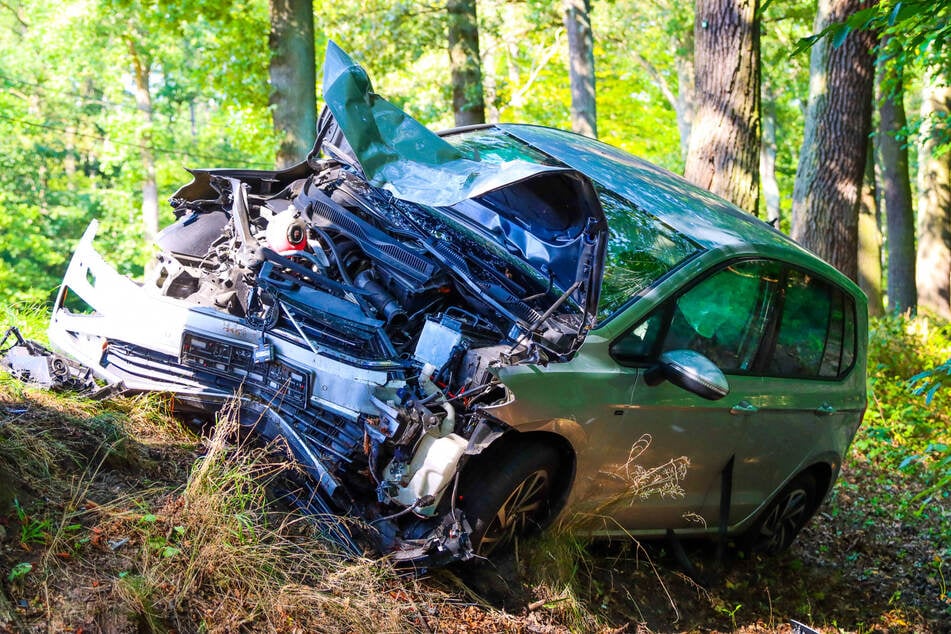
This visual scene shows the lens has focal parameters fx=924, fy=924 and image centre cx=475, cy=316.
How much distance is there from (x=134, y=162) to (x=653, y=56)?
17122 millimetres

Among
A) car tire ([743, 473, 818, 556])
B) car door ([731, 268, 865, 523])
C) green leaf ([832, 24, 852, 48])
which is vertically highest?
green leaf ([832, 24, 852, 48])

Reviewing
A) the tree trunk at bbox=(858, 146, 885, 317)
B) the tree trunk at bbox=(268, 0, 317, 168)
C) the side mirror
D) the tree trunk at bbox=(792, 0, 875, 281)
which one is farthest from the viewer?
the tree trunk at bbox=(858, 146, 885, 317)

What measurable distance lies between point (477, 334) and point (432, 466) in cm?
69

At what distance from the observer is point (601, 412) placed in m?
4.24

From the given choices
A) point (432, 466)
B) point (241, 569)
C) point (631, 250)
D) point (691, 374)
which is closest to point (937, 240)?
point (631, 250)

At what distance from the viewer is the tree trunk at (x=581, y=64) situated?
58.5ft

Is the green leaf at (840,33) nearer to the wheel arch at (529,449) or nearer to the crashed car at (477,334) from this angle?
the crashed car at (477,334)

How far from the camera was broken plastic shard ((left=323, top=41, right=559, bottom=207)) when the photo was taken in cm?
407

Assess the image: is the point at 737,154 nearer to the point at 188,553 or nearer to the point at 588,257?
the point at 588,257

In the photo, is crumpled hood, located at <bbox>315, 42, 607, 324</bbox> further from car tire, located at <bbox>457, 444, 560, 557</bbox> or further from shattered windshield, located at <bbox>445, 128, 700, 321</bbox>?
Result: car tire, located at <bbox>457, 444, 560, 557</bbox>

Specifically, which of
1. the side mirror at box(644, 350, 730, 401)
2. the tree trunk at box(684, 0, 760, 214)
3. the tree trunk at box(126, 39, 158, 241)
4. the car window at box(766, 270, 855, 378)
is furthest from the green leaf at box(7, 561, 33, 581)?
the tree trunk at box(126, 39, 158, 241)

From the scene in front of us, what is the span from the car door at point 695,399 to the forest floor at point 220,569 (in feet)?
1.34

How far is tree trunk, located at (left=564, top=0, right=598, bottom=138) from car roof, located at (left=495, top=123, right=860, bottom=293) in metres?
12.0

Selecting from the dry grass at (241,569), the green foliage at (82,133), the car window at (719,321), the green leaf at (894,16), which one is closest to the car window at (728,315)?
the car window at (719,321)
